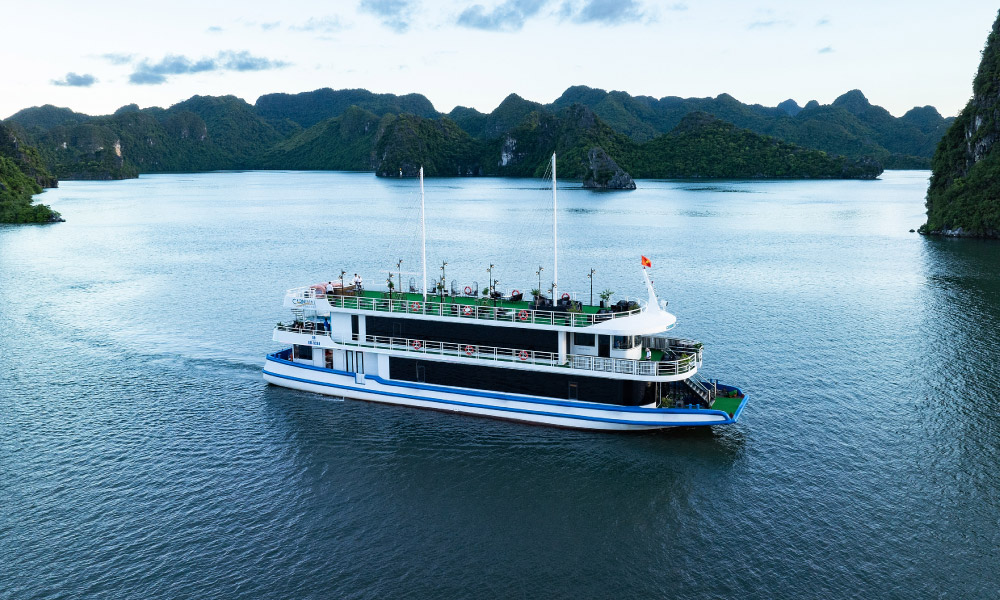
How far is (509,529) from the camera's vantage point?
27.7 m

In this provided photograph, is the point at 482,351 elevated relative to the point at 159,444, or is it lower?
elevated

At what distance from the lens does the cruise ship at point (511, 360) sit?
35.6m

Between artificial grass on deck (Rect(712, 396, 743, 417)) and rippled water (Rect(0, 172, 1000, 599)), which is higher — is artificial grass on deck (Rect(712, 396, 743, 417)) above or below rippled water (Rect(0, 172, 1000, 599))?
above

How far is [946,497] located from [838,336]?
26.1m

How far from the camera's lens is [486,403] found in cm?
3753

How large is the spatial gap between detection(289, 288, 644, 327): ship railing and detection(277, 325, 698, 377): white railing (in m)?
1.55

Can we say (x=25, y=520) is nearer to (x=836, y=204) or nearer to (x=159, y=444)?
(x=159, y=444)

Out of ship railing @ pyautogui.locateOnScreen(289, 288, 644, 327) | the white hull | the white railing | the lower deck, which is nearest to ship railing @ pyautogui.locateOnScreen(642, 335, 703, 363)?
the white railing

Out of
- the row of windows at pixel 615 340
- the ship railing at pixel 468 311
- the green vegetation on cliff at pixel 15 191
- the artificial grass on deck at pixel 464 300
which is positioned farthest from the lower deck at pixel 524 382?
the green vegetation on cliff at pixel 15 191

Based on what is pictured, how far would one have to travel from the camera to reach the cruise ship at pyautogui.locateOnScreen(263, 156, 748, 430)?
117 feet

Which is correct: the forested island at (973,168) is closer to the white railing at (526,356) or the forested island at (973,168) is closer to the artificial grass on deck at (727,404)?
the artificial grass on deck at (727,404)

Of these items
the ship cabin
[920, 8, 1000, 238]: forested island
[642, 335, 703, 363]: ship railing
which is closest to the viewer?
the ship cabin

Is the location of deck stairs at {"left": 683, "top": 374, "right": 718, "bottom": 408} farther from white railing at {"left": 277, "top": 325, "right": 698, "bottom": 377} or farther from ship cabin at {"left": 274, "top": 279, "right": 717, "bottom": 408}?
white railing at {"left": 277, "top": 325, "right": 698, "bottom": 377}

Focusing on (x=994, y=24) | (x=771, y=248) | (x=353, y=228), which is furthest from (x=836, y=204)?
(x=353, y=228)
